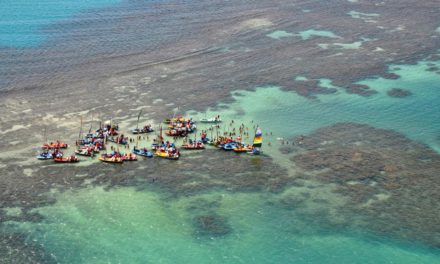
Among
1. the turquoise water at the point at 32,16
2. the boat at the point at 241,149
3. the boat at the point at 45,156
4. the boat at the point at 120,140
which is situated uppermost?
the turquoise water at the point at 32,16

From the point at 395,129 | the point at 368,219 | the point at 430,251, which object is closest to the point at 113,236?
the point at 368,219

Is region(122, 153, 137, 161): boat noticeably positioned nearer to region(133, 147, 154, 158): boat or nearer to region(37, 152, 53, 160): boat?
region(133, 147, 154, 158): boat

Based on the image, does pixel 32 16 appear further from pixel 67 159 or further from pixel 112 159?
pixel 112 159

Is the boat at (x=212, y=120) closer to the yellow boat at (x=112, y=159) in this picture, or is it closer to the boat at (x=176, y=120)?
the boat at (x=176, y=120)

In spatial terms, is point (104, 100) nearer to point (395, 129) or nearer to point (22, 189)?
point (22, 189)

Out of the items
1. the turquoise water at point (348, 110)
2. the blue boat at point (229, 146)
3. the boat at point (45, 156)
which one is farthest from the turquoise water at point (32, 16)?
the blue boat at point (229, 146)

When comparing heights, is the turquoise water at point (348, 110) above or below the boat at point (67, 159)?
above
